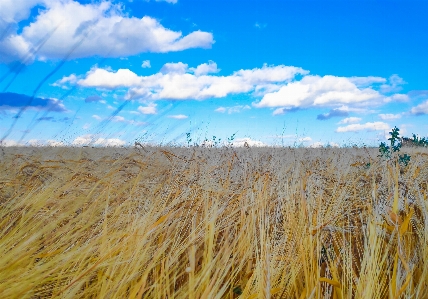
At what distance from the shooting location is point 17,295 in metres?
1.34

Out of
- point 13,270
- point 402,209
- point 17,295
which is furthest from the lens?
point 402,209

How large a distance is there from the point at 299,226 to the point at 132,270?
902 millimetres

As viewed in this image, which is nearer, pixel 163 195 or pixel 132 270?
pixel 132 270

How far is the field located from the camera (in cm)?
151

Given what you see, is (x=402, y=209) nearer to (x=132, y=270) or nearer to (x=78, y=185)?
(x=132, y=270)

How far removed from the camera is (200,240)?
6.68 feet

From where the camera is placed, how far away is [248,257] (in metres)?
1.90

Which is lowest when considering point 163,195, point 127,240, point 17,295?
point 17,295

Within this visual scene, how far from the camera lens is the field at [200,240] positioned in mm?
1506

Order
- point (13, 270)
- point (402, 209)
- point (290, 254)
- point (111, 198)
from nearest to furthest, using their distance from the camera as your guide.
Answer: point (13, 270)
point (290, 254)
point (402, 209)
point (111, 198)

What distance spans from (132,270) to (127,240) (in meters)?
0.13

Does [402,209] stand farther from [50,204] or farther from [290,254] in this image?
[50,204]

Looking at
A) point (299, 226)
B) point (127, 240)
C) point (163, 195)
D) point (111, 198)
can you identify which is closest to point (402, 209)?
point (299, 226)

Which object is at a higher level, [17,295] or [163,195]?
[163,195]
